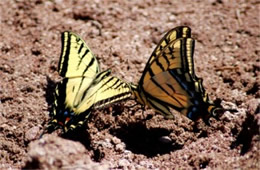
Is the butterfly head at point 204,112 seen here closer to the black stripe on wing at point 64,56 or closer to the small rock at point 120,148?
the small rock at point 120,148

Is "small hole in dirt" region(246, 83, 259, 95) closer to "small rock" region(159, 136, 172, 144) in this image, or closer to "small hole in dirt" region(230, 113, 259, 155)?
"small hole in dirt" region(230, 113, 259, 155)

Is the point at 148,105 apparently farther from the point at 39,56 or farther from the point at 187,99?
the point at 39,56

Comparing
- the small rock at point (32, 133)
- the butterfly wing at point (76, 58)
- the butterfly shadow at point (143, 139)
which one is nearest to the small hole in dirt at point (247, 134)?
the butterfly shadow at point (143, 139)

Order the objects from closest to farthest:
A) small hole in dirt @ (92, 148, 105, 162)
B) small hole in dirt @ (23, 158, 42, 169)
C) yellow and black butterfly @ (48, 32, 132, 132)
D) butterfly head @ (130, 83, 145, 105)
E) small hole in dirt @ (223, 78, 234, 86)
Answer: small hole in dirt @ (23, 158, 42, 169)
small hole in dirt @ (92, 148, 105, 162)
yellow and black butterfly @ (48, 32, 132, 132)
butterfly head @ (130, 83, 145, 105)
small hole in dirt @ (223, 78, 234, 86)

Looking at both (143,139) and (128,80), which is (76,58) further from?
(143,139)

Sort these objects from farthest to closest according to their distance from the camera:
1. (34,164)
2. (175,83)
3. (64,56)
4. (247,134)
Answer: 1. (64,56)
2. (175,83)
3. (247,134)
4. (34,164)

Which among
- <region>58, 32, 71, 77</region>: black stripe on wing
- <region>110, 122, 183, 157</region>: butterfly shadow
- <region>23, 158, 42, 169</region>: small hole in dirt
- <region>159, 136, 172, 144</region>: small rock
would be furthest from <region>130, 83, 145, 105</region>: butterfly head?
<region>23, 158, 42, 169</region>: small hole in dirt

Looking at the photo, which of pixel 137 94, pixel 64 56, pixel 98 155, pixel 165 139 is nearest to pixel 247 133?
pixel 165 139
